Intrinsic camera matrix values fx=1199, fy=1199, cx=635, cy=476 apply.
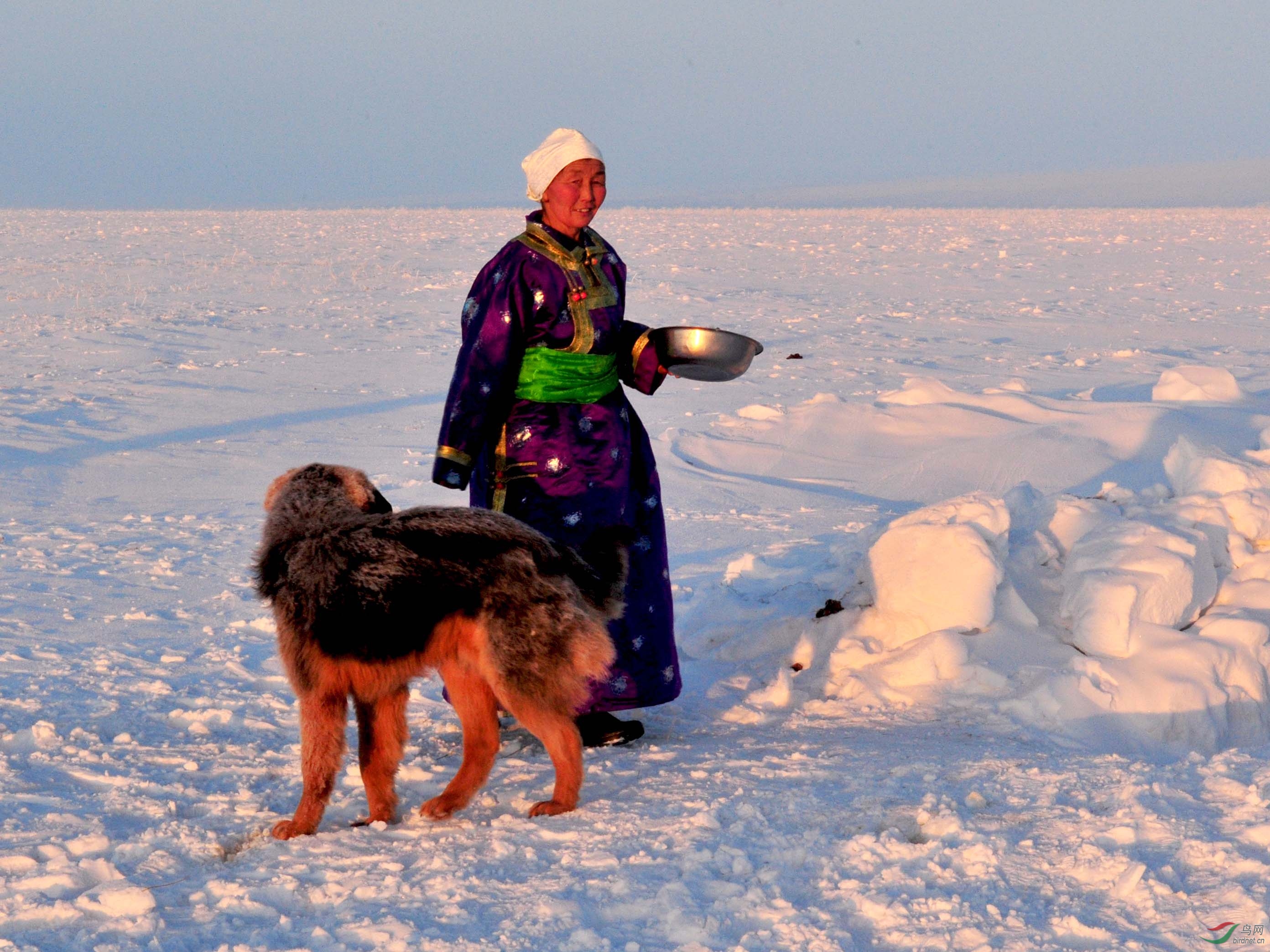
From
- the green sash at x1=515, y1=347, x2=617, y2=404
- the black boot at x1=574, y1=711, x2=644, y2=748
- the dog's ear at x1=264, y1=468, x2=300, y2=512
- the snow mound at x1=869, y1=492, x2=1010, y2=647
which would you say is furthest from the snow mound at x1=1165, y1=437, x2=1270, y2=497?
the dog's ear at x1=264, y1=468, x2=300, y2=512

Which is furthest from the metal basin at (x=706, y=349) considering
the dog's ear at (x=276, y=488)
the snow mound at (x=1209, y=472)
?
the snow mound at (x=1209, y=472)

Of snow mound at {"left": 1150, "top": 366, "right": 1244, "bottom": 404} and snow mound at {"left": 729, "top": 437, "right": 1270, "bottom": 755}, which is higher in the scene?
snow mound at {"left": 1150, "top": 366, "right": 1244, "bottom": 404}

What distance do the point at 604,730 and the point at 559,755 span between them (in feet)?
2.77

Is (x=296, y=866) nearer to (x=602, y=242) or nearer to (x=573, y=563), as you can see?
(x=573, y=563)

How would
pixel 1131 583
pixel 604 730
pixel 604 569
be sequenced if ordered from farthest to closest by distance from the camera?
pixel 1131 583 → pixel 604 730 → pixel 604 569

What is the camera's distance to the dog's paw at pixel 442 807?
363cm

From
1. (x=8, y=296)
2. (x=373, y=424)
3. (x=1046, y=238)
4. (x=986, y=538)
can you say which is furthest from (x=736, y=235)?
(x=986, y=538)

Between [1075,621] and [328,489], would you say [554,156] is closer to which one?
[328,489]

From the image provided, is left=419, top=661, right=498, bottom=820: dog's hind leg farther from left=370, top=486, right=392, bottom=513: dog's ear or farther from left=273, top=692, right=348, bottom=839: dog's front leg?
left=370, top=486, right=392, bottom=513: dog's ear

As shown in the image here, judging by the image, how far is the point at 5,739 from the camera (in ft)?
13.7

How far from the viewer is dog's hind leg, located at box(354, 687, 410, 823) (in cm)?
367

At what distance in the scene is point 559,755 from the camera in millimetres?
3678

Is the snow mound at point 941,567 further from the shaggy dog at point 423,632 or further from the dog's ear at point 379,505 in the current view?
the dog's ear at point 379,505

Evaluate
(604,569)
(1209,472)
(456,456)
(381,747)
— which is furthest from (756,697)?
(1209,472)
